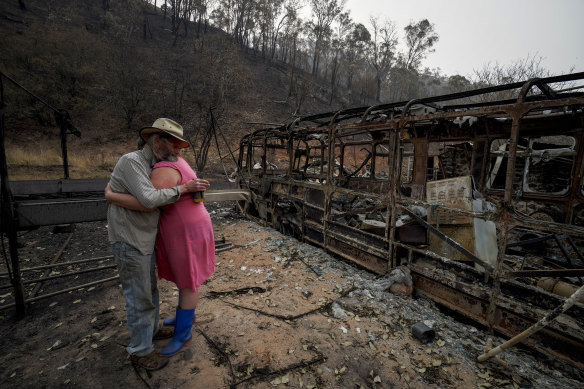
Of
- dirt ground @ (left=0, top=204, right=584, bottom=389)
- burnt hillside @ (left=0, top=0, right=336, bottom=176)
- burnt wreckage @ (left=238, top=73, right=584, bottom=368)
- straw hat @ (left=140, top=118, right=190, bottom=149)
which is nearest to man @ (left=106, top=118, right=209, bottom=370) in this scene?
straw hat @ (left=140, top=118, right=190, bottom=149)

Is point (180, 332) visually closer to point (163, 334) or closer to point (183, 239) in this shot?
point (163, 334)

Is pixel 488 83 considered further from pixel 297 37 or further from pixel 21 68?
pixel 21 68

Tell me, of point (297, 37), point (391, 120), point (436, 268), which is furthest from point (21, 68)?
point (297, 37)

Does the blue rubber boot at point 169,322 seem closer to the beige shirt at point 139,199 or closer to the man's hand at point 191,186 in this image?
the beige shirt at point 139,199

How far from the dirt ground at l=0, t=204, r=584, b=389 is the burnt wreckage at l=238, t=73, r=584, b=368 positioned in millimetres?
469

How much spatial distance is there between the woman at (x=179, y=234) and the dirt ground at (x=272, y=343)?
58 centimetres

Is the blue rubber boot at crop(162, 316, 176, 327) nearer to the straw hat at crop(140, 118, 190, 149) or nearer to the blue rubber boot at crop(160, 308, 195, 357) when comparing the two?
the blue rubber boot at crop(160, 308, 195, 357)

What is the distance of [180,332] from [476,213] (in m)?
3.54

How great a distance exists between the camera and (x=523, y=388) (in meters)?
2.38

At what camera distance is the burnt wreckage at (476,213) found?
2797 millimetres

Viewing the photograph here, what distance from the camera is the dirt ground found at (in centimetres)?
232

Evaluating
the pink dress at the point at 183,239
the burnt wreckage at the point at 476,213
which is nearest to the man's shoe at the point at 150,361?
the pink dress at the point at 183,239

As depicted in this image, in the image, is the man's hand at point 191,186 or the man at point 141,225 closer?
the man at point 141,225

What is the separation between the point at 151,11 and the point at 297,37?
22696mm
